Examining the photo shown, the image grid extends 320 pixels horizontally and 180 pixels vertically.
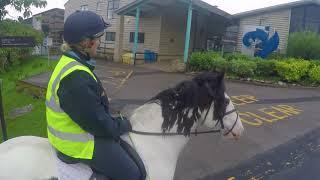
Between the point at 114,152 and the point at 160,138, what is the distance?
596mm

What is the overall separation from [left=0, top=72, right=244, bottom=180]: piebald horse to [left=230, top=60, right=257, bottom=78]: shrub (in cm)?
1421

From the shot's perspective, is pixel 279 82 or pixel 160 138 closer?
pixel 160 138

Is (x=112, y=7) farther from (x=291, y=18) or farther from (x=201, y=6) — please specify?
(x=291, y=18)

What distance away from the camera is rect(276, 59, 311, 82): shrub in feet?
55.1

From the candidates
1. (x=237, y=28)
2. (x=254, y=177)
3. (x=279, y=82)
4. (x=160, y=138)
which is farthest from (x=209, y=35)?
(x=160, y=138)

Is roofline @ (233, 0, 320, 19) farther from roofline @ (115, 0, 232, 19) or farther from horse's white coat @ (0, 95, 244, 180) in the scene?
horse's white coat @ (0, 95, 244, 180)

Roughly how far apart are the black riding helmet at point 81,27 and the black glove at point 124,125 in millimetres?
789

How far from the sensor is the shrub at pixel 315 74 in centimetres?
1664

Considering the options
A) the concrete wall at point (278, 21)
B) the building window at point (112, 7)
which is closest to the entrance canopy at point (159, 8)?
the concrete wall at point (278, 21)

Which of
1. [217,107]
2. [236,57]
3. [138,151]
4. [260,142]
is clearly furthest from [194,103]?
[236,57]

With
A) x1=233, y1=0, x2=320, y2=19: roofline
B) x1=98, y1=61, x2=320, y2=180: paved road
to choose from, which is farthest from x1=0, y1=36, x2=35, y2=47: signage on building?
x1=233, y1=0, x2=320, y2=19: roofline

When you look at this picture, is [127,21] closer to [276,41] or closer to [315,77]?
[276,41]

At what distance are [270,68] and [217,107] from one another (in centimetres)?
1512

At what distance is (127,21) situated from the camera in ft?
92.5
